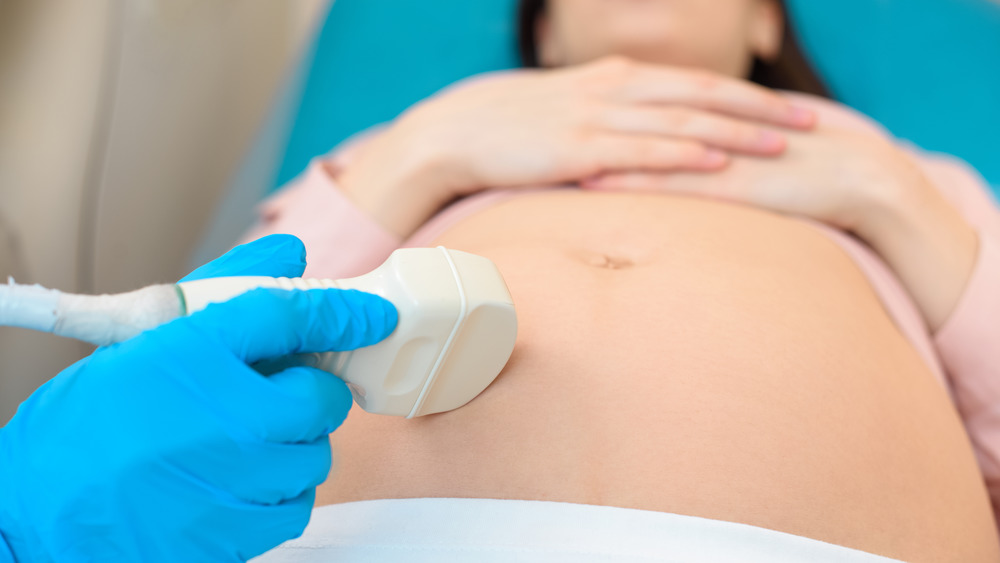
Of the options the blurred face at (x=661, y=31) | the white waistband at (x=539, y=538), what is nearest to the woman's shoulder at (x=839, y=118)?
the blurred face at (x=661, y=31)

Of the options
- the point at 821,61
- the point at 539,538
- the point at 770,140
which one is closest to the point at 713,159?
the point at 770,140

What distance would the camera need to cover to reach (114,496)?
0.39 metres

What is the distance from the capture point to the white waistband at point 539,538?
463 millimetres

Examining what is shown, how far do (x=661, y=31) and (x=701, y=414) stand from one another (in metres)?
0.64

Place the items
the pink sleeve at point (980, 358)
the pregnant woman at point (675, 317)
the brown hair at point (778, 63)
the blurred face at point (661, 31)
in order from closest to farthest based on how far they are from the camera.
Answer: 1. the pregnant woman at point (675, 317)
2. the pink sleeve at point (980, 358)
3. the blurred face at point (661, 31)
4. the brown hair at point (778, 63)

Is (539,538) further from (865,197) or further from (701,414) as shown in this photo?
(865,197)

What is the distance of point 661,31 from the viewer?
1.02 meters

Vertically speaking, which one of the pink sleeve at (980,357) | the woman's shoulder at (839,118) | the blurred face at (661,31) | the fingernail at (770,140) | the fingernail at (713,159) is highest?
the blurred face at (661,31)

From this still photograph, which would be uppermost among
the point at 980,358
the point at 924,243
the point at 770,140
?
the point at 770,140

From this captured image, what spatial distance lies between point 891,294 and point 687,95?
330 mm

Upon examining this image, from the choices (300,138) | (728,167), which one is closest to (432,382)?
(728,167)

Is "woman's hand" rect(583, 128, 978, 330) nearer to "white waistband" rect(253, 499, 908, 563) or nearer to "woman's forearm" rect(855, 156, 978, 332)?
"woman's forearm" rect(855, 156, 978, 332)

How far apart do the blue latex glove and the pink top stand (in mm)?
458

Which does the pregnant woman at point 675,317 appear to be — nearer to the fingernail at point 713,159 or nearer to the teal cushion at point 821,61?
the fingernail at point 713,159
